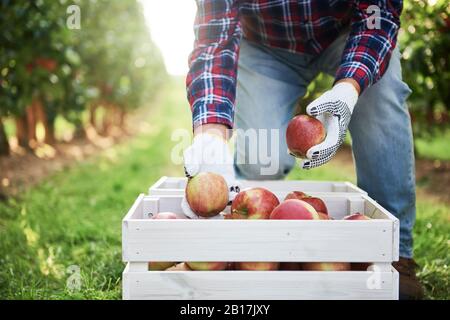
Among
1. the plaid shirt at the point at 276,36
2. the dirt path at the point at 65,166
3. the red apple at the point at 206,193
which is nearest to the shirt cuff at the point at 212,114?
the plaid shirt at the point at 276,36

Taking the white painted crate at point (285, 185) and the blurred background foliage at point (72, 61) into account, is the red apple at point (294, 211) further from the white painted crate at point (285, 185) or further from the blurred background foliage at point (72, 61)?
the blurred background foliage at point (72, 61)

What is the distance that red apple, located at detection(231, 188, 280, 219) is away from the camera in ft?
5.47

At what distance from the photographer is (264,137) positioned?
251cm

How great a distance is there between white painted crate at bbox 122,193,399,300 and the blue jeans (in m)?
0.80

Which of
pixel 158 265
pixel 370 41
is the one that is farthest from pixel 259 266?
pixel 370 41

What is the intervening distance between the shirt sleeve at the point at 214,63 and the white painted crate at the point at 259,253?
0.52 m

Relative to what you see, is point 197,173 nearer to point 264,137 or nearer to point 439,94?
point 264,137

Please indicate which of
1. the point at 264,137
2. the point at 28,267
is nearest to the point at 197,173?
the point at 264,137

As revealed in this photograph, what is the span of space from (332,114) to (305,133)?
0.11 meters

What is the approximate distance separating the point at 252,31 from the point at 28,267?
4.64 ft

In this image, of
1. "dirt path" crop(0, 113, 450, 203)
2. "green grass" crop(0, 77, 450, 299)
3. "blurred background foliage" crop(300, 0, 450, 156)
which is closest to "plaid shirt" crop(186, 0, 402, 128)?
"green grass" crop(0, 77, 450, 299)

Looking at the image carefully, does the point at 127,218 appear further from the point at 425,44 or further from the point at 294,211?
the point at 425,44

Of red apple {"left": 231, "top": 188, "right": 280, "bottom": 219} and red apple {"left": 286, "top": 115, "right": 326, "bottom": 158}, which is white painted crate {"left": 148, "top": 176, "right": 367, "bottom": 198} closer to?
red apple {"left": 286, "top": 115, "right": 326, "bottom": 158}
